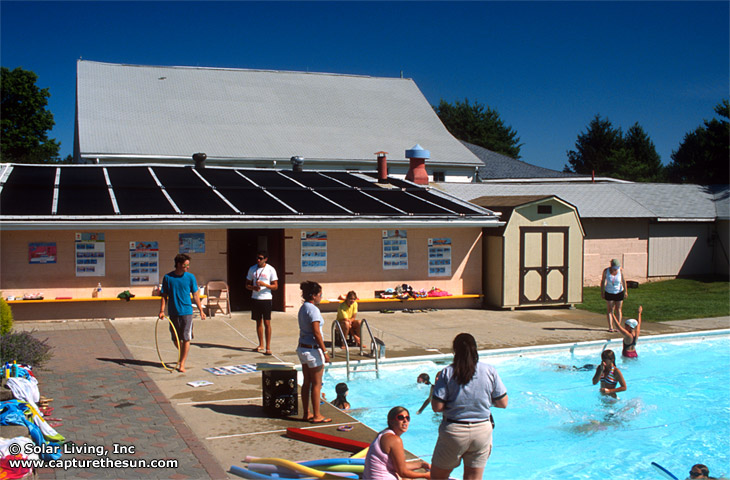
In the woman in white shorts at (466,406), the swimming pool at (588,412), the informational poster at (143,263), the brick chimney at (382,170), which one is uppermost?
the brick chimney at (382,170)

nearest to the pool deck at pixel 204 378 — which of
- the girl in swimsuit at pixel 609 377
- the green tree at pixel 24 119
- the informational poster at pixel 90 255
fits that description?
the informational poster at pixel 90 255

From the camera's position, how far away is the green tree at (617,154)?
69.7 meters

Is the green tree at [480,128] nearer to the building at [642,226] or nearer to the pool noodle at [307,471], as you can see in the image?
the building at [642,226]

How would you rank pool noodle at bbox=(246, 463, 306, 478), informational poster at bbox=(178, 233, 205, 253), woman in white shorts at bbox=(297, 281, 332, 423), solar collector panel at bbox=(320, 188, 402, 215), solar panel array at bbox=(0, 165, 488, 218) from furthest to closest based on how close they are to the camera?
1. solar collector panel at bbox=(320, 188, 402, 215)
2. informational poster at bbox=(178, 233, 205, 253)
3. solar panel array at bbox=(0, 165, 488, 218)
4. woman in white shorts at bbox=(297, 281, 332, 423)
5. pool noodle at bbox=(246, 463, 306, 478)

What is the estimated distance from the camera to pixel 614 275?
1593 centimetres

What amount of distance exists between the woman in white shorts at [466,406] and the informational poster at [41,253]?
512 inches

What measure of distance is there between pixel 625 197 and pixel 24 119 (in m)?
47.5

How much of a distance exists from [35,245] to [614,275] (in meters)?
13.6

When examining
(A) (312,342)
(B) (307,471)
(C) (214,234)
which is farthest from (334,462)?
(C) (214,234)

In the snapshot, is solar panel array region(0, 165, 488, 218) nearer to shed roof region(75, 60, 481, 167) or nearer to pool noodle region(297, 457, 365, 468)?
shed roof region(75, 60, 481, 167)

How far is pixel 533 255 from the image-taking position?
63.4 ft

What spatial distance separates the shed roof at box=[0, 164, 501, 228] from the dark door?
3.31ft

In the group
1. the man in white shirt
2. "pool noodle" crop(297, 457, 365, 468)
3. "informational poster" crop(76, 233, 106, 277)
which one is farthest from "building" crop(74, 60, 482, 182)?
"pool noodle" crop(297, 457, 365, 468)

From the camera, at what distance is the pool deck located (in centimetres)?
757
